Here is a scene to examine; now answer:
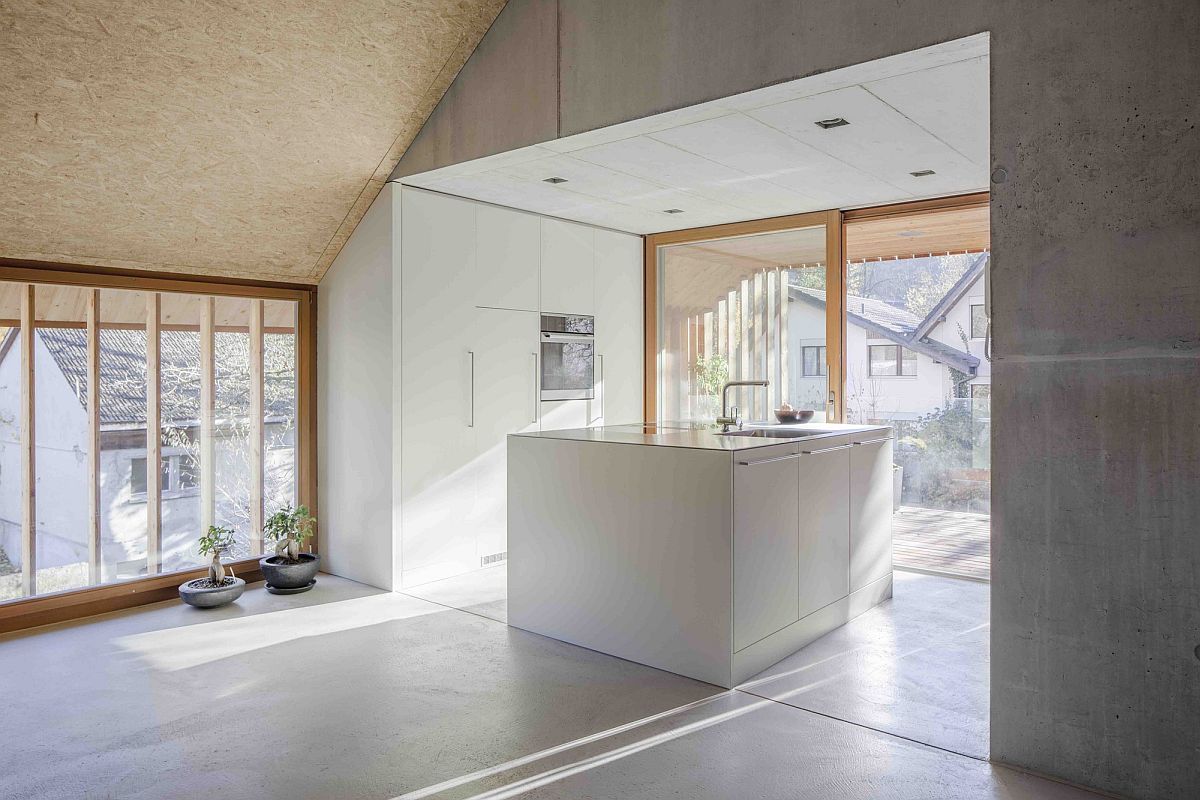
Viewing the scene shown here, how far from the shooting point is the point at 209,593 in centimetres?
421

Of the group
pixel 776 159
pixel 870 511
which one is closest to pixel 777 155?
pixel 776 159

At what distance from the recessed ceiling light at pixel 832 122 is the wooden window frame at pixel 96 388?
3213 mm

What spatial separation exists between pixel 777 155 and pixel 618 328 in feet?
7.61

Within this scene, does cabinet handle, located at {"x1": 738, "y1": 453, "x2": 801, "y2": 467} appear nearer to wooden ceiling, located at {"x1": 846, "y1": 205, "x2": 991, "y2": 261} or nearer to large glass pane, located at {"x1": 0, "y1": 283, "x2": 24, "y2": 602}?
Result: wooden ceiling, located at {"x1": 846, "y1": 205, "x2": 991, "y2": 261}

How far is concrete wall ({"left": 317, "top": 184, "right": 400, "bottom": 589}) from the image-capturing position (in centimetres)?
459

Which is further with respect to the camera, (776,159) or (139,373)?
(139,373)

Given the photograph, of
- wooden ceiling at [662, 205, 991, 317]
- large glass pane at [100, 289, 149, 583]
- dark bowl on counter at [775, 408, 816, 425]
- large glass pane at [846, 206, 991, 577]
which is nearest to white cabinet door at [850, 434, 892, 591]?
dark bowl on counter at [775, 408, 816, 425]

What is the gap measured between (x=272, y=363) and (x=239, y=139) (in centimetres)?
148

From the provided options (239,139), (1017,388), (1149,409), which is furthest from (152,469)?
(1149,409)

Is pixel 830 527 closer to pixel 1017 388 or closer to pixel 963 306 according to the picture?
pixel 1017 388

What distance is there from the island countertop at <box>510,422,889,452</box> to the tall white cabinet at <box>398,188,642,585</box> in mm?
984

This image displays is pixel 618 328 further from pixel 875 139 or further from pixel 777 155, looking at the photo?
pixel 875 139

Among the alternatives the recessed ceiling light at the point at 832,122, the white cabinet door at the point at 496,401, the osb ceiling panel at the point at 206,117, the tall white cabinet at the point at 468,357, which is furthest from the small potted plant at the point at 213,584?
the recessed ceiling light at the point at 832,122

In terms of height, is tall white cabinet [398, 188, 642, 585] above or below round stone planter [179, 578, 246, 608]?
above
